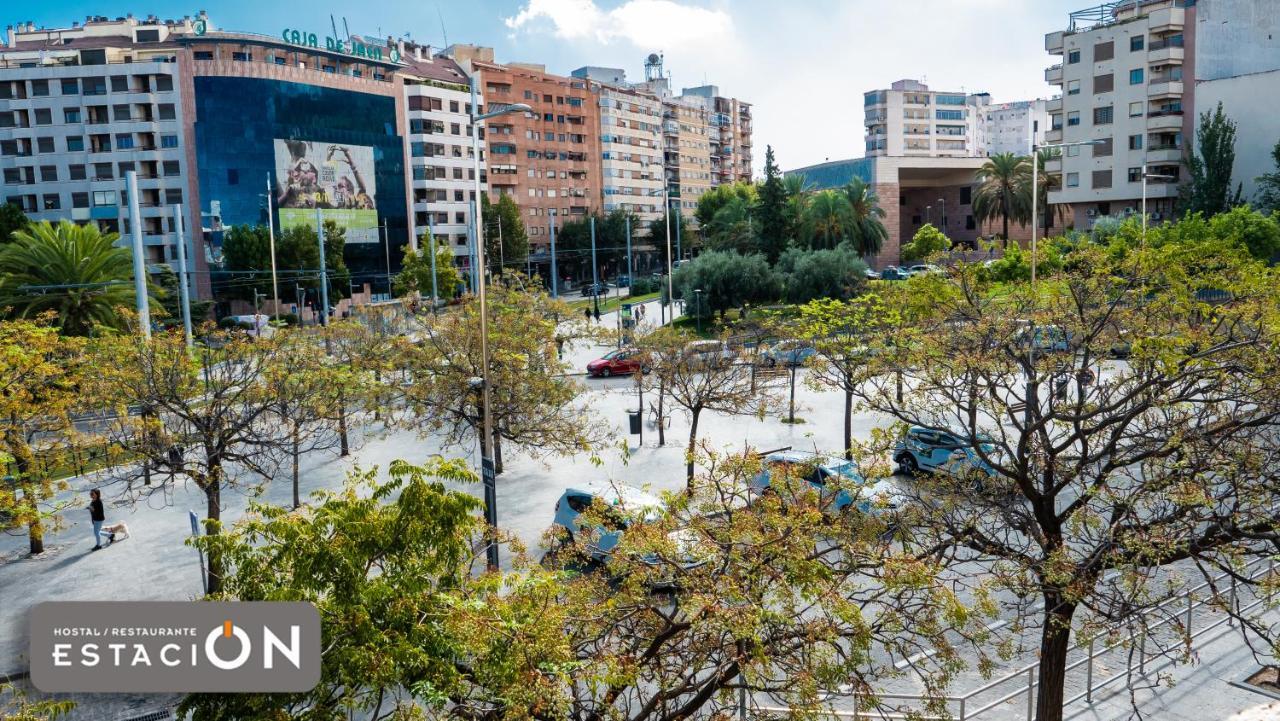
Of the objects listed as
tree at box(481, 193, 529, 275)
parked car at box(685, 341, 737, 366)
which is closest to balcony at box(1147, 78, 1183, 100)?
parked car at box(685, 341, 737, 366)

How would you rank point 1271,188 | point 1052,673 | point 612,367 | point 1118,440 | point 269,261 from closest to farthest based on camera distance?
point 1052,673 < point 1118,440 < point 612,367 < point 1271,188 < point 269,261

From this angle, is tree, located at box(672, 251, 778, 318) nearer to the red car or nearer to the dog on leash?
the red car

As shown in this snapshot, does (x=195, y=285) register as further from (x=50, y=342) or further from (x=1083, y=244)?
(x=1083, y=244)

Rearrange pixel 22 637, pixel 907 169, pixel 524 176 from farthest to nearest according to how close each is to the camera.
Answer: pixel 524 176
pixel 907 169
pixel 22 637

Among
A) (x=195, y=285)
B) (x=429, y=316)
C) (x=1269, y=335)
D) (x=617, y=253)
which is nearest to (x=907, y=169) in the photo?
(x=617, y=253)

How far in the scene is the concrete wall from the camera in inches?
2160

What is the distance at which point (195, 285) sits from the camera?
233 ft

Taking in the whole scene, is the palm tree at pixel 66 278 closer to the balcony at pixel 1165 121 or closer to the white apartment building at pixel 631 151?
the balcony at pixel 1165 121

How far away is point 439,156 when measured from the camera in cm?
8550

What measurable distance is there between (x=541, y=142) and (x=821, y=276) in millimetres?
53866

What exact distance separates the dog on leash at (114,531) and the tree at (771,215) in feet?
143

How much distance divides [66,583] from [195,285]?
58.5m

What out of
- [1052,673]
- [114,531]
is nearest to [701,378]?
[114,531]

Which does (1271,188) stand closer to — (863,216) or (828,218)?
(863,216)
